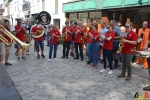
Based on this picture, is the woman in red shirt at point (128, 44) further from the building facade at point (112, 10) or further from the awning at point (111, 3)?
the awning at point (111, 3)

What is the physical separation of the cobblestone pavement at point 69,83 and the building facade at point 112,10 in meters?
4.18

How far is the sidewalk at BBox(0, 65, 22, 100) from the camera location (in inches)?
189

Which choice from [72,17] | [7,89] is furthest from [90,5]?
[7,89]

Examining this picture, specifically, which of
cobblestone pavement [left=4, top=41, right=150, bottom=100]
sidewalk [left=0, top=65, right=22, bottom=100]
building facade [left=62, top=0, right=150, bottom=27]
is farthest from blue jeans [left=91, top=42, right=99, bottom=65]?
building facade [left=62, top=0, right=150, bottom=27]

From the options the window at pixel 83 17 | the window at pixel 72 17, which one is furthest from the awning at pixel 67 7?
the window at pixel 83 17

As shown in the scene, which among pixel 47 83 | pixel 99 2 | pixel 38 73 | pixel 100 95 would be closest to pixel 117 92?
pixel 100 95

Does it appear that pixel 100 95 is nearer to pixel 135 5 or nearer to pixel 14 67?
pixel 14 67

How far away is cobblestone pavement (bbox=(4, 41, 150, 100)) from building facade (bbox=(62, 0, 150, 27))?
165 inches

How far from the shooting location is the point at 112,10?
12711mm

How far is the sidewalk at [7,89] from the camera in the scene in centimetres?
480

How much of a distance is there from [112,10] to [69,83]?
26.3 feet

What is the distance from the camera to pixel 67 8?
18422 millimetres

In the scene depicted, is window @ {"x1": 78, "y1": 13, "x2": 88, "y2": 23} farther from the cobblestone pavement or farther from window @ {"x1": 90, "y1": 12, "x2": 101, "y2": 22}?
the cobblestone pavement

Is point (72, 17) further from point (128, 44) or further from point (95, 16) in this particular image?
point (128, 44)
